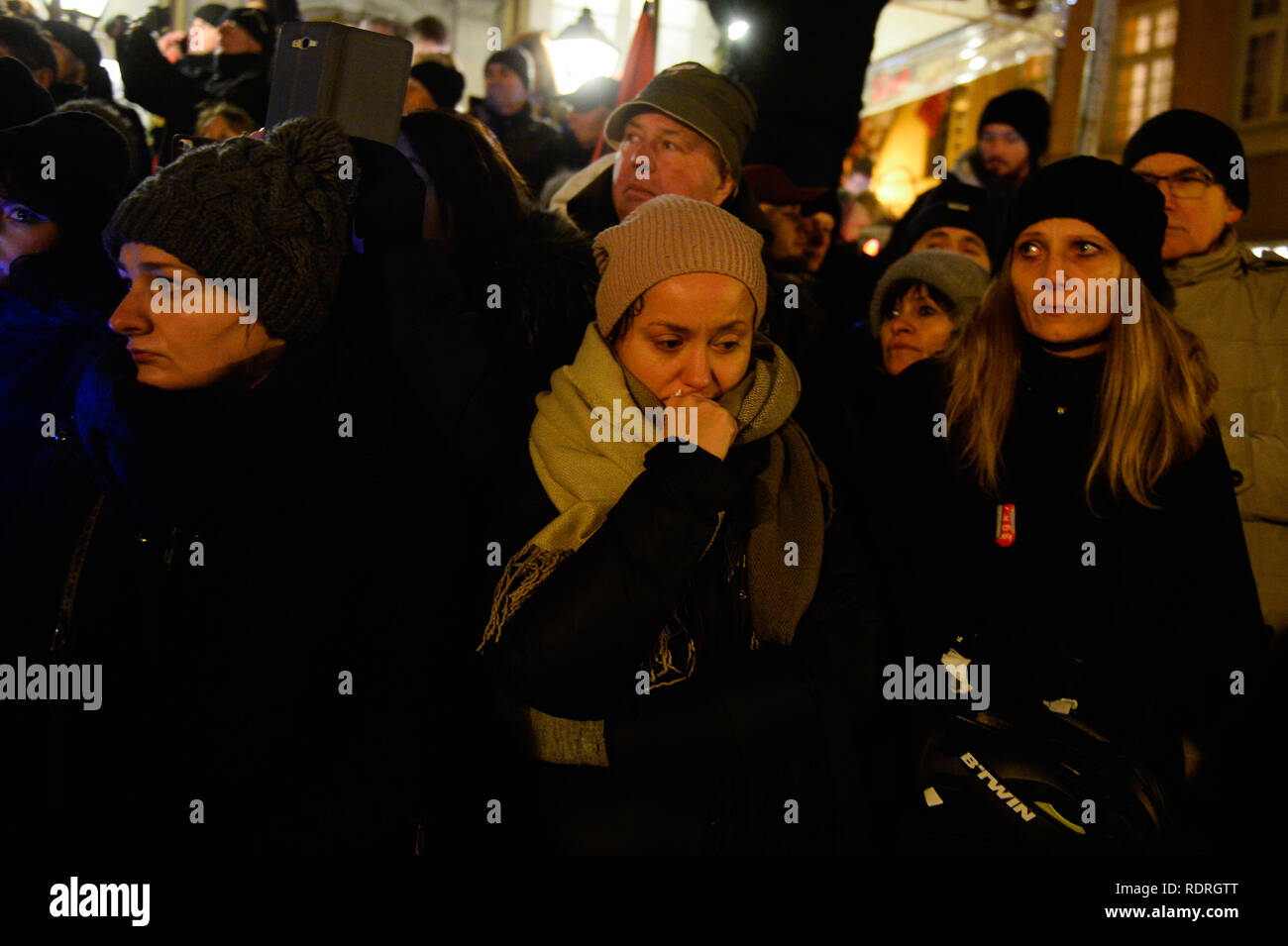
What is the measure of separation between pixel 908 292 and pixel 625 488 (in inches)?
79.9

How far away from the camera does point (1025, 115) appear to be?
16.7 ft

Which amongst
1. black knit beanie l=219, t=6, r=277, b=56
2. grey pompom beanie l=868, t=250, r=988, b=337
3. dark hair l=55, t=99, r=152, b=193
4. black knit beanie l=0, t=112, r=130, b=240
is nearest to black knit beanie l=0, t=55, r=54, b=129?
dark hair l=55, t=99, r=152, b=193

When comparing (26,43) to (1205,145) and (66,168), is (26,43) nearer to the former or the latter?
(66,168)

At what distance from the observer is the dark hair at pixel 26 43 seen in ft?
12.6

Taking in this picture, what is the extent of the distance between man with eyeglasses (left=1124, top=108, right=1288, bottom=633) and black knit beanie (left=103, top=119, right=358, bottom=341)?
2.72 metres

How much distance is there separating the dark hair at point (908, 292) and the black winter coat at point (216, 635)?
238 centimetres

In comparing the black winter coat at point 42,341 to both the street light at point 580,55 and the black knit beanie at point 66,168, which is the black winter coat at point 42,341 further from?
the street light at point 580,55

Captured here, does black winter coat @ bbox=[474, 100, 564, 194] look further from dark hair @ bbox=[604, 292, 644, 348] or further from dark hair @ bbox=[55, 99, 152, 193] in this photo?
dark hair @ bbox=[604, 292, 644, 348]

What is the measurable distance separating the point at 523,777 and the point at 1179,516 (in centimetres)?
176

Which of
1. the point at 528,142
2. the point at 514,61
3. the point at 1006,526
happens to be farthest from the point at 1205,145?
the point at 514,61

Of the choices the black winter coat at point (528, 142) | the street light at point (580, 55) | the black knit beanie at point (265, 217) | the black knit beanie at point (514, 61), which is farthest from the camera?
the street light at point (580, 55)

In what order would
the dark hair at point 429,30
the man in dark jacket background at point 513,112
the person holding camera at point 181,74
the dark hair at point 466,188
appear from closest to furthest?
the dark hair at point 466,188 < the person holding camera at point 181,74 < the man in dark jacket background at point 513,112 < the dark hair at point 429,30

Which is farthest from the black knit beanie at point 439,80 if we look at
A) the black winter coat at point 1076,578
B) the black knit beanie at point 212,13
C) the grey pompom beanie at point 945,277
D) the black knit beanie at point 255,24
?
the black winter coat at point 1076,578
